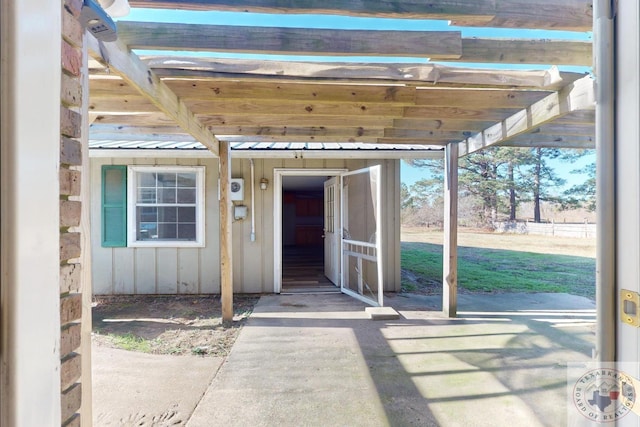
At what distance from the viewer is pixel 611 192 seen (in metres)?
0.64

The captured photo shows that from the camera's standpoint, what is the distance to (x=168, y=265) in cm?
536

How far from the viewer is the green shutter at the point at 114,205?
5270 millimetres

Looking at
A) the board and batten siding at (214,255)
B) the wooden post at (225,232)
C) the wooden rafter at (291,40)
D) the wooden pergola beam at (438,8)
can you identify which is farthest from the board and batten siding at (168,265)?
the wooden pergola beam at (438,8)

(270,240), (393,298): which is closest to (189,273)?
(270,240)

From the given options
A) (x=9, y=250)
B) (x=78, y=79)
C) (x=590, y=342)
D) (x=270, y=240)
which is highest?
(x=78, y=79)

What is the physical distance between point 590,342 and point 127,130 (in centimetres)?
581

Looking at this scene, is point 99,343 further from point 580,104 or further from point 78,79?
point 580,104

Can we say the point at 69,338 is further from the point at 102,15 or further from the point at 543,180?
the point at 543,180

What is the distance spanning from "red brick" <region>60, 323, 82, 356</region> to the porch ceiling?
4.31 feet

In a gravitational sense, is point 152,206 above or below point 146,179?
below

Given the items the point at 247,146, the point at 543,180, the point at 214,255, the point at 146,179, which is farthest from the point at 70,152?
the point at 543,180

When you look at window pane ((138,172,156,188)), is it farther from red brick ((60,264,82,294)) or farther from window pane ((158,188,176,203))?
red brick ((60,264,82,294))

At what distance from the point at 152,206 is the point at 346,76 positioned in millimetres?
4562

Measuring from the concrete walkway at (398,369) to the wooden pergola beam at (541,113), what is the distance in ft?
7.19
